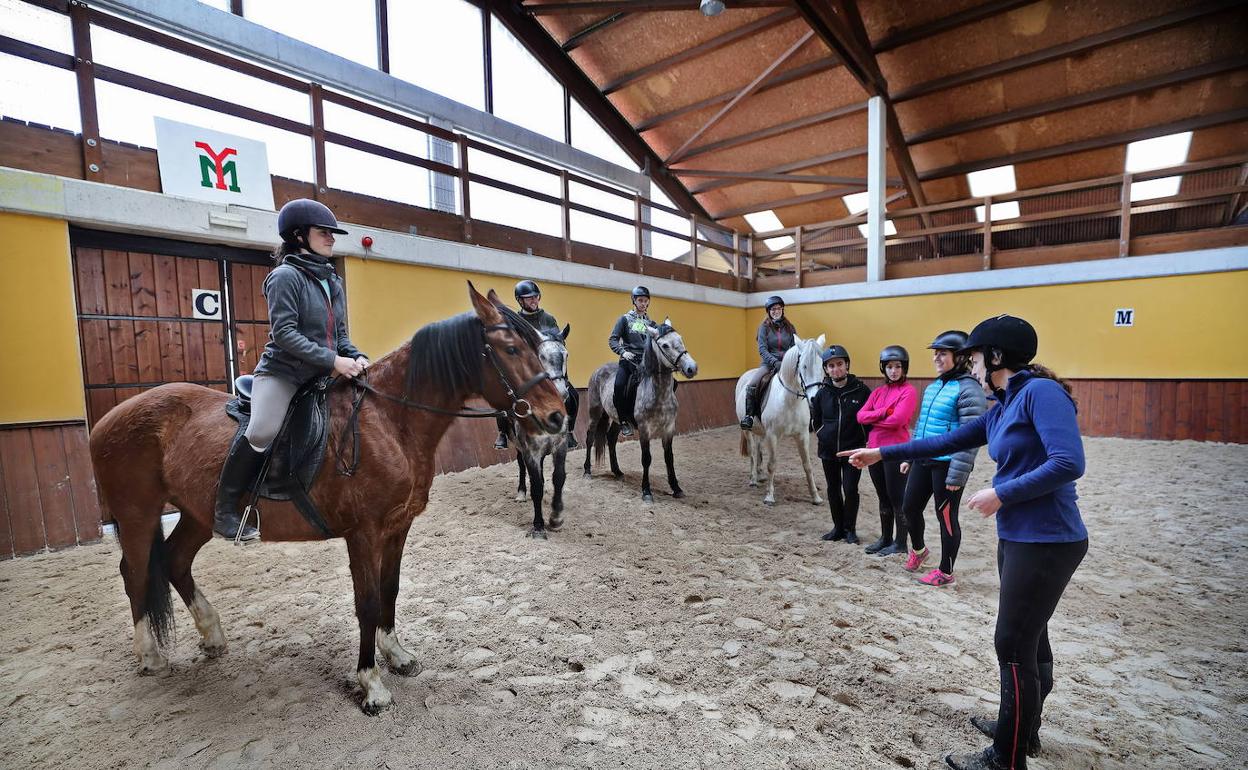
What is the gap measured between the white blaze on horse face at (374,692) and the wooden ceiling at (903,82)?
34.3ft

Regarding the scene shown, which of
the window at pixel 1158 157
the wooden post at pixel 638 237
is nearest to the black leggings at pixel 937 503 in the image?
the wooden post at pixel 638 237

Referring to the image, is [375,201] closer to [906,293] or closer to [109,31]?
[109,31]

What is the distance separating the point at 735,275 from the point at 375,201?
7992mm

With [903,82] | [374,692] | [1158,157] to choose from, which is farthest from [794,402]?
[1158,157]

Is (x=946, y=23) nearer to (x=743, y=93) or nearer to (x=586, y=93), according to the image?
(x=743, y=93)

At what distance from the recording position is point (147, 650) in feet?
7.67

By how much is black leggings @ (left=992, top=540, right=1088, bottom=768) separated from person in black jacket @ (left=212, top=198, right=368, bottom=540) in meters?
2.60

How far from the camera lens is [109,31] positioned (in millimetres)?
4191

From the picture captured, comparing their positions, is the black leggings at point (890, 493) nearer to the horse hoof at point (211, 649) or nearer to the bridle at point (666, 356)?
the bridle at point (666, 356)

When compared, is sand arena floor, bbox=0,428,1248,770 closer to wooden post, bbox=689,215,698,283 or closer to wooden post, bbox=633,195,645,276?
wooden post, bbox=633,195,645,276

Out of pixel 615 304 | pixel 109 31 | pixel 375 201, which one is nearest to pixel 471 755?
pixel 375 201

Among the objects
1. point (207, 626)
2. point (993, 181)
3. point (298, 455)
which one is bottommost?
point (207, 626)

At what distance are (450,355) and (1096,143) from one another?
14067 mm

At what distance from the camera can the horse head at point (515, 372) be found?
7.48ft
